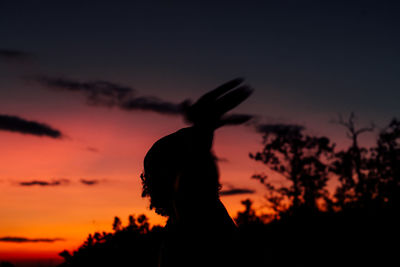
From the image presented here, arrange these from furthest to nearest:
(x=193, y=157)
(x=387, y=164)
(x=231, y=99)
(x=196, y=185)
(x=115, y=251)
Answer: (x=387, y=164) < (x=115, y=251) < (x=196, y=185) < (x=193, y=157) < (x=231, y=99)

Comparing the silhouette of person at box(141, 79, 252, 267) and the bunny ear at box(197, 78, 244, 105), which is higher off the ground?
the bunny ear at box(197, 78, 244, 105)

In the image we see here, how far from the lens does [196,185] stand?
2.35 meters

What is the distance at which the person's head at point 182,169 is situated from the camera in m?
2.25

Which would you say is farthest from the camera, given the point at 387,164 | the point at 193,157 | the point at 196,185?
the point at 387,164

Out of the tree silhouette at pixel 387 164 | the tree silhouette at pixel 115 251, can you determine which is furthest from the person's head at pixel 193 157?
the tree silhouette at pixel 387 164

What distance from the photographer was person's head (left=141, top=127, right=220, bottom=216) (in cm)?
225

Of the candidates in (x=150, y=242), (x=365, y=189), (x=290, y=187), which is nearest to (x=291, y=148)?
(x=290, y=187)

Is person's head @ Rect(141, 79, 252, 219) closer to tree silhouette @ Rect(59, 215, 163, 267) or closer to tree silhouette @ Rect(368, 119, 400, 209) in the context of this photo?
tree silhouette @ Rect(59, 215, 163, 267)

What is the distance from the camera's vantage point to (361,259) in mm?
9711

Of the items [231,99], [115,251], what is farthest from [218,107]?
[115,251]

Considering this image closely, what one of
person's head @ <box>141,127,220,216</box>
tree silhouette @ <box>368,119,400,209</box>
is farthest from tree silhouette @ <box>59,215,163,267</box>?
tree silhouette @ <box>368,119,400,209</box>

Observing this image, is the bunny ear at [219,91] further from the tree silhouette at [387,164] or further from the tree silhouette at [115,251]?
the tree silhouette at [387,164]

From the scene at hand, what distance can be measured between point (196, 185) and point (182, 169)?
170 mm

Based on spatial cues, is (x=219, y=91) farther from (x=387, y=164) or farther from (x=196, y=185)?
(x=387, y=164)
